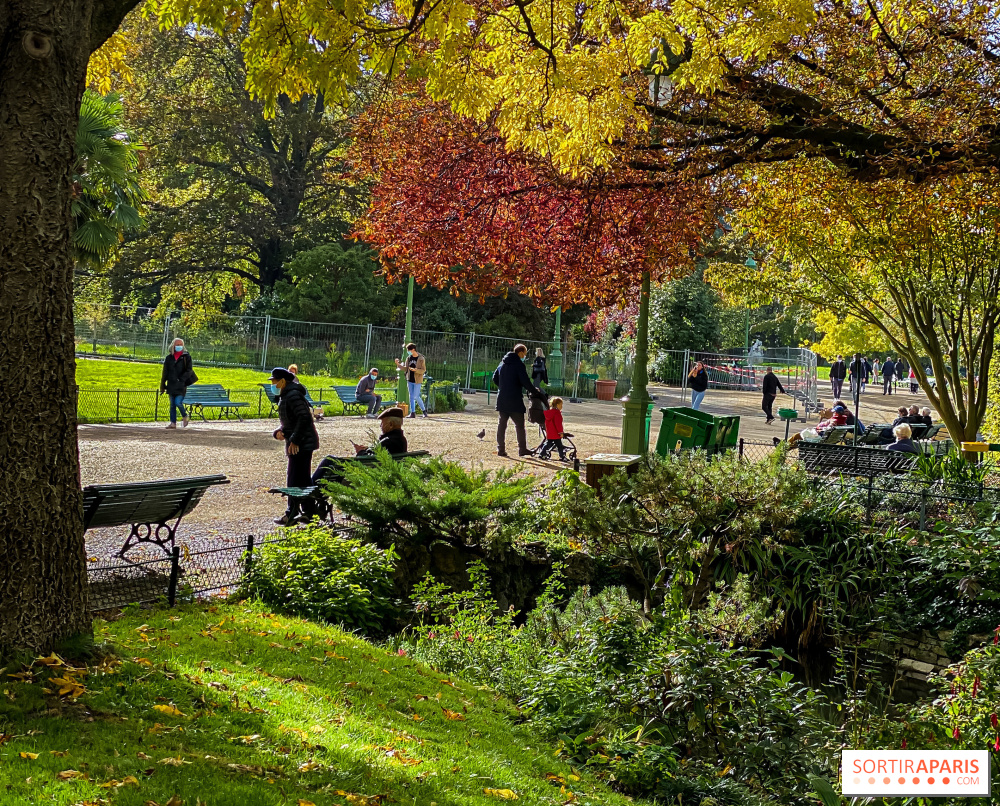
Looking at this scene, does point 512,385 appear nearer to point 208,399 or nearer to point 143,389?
point 208,399

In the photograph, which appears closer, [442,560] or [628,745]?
[628,745]

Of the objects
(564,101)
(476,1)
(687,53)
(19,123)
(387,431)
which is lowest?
(387,431)

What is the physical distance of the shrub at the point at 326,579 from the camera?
7309 millimetres

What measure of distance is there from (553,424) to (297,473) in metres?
6.40

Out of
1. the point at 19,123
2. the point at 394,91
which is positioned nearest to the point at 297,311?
the point at 394,91

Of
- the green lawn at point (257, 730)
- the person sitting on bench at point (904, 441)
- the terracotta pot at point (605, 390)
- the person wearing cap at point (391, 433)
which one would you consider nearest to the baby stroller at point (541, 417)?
the person wearing cap at point (391, 433)

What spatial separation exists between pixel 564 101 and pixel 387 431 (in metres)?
4.68

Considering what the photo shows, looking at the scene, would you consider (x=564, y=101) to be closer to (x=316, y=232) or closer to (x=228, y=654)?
(x=228, y=654)

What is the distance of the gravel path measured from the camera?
970cm

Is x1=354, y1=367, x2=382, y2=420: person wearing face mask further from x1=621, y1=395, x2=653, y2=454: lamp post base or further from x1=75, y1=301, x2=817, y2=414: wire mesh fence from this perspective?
x1=621, y1=395, x2=653, y2=454: lamp post base

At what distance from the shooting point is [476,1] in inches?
393

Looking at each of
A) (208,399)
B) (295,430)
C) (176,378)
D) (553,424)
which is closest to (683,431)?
(553,424)

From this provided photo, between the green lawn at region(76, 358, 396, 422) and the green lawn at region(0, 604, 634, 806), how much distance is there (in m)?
13.6

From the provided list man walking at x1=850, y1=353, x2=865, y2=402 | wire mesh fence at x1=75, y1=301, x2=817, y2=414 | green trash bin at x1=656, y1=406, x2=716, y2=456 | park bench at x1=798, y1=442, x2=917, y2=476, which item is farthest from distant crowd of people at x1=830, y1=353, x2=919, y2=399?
green trash bin at x1=656, y1=406, x2=716, y2=456
